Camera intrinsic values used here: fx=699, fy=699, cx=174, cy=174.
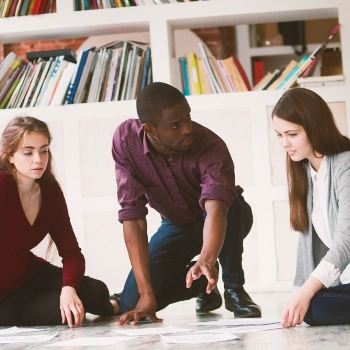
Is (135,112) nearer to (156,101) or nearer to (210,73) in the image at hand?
(210,73)

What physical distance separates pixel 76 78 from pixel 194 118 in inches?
24.9

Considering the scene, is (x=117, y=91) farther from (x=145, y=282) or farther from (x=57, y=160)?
(x=145, y=282)

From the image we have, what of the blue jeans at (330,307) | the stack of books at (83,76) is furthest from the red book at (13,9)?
the blue jeans at (330,307)

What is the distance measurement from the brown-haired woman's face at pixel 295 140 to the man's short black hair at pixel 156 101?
1.10 feet

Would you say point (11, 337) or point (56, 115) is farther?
point (56, 115)

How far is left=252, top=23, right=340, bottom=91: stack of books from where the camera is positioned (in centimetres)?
346

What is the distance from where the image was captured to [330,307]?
1.83 m

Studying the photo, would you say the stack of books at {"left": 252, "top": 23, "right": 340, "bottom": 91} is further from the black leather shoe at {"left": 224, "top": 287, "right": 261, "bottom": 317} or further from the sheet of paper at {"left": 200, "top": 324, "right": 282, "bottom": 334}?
the sheet of paper at {"left": 200, "top": 324, "right": 282, "bottom": 334}

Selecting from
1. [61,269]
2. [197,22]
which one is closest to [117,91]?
[197,22]

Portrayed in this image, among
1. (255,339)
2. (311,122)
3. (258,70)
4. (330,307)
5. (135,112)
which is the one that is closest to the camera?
(255,339)

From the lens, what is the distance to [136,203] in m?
2.36

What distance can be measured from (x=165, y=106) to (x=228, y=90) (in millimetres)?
1387

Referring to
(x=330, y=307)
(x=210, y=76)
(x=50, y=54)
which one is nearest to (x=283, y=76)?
(x=210, y=76)

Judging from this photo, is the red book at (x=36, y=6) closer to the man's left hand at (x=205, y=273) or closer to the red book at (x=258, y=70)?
the man's left hand at (x=205, y=273)
